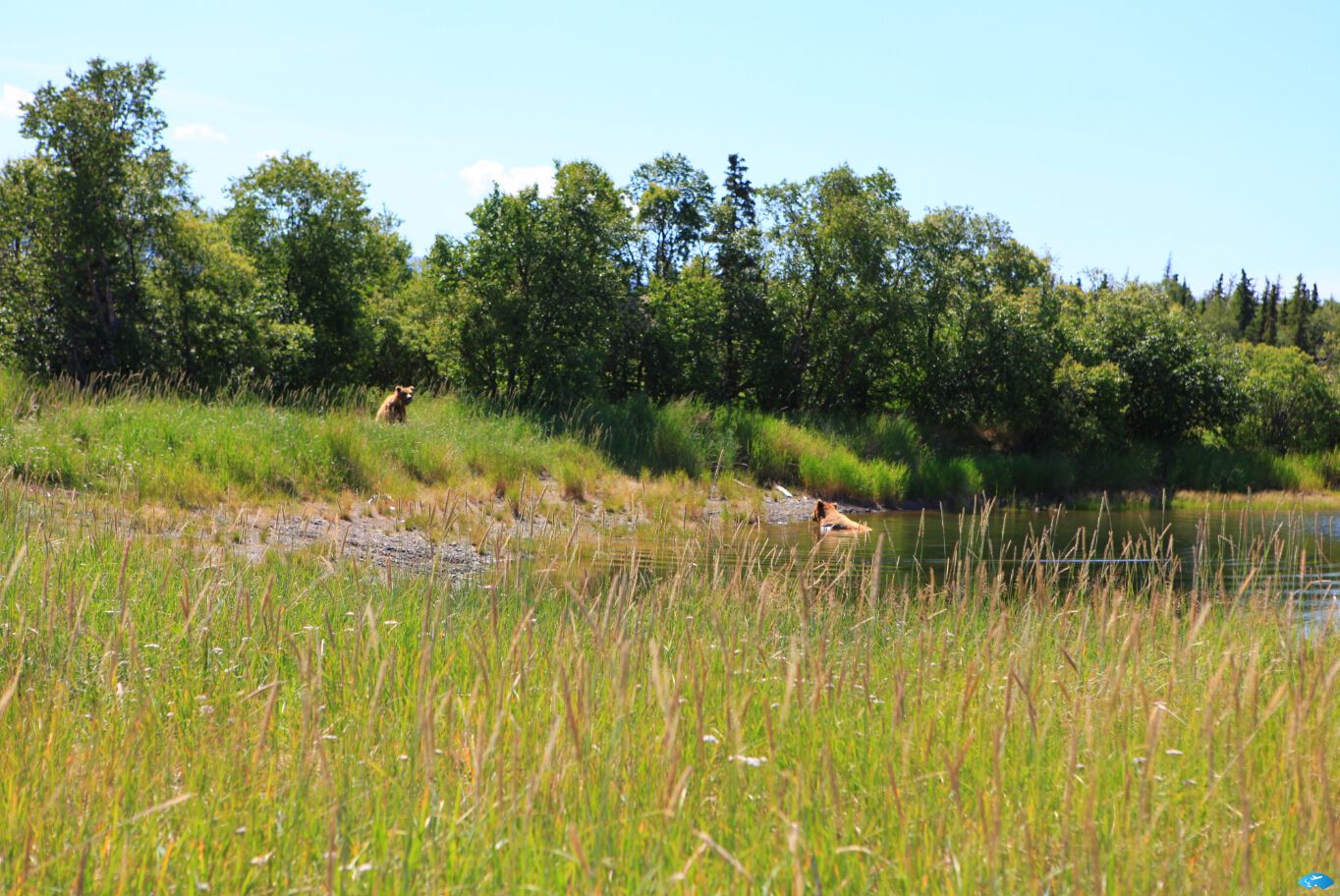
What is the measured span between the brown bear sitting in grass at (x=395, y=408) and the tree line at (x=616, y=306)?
4.07 meters

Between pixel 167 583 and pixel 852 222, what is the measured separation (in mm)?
25536

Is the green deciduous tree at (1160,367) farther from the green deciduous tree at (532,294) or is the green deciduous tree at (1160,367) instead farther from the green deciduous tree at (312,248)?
the green deciduous tree at (312,248)

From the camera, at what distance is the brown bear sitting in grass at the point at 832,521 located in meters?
18.9

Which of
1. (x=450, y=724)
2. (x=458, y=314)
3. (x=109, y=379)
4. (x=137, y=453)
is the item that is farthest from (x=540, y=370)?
(x=450, y=724)

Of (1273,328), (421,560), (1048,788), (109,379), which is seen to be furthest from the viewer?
(1273,328)

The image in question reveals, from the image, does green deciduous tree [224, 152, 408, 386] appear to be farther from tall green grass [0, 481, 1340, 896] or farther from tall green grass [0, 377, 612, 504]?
tall green grass [0, 481, 1340, 896]

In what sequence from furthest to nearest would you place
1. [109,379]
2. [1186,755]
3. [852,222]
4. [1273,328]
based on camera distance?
[1273,328] → [852,222] → [109,379] → [1186,755]

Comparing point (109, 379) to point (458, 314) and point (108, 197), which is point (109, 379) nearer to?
point (108, 197)

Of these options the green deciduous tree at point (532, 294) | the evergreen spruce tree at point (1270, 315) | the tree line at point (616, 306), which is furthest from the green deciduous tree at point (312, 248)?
the evergreen spruce tree at point (1270, 315)

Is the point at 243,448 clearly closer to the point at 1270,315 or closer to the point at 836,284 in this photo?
the point at 836,284

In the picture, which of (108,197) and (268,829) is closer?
(268,829)

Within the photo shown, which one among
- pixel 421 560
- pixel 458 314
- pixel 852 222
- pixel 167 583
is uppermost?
pixel 852 222

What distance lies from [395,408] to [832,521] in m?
7.54

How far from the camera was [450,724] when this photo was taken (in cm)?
348
